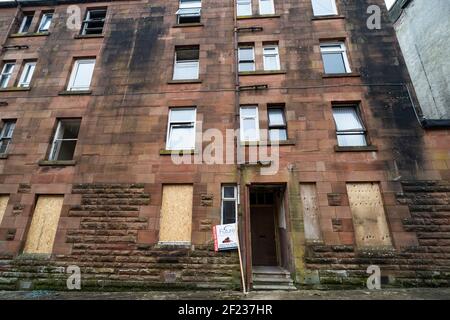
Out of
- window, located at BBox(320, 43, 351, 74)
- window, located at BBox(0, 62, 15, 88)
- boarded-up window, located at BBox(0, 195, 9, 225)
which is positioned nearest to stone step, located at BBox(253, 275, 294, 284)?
window, located at BBox(320, 43, 351, 74)

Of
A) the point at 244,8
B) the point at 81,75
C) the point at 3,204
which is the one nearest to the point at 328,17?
the point at 244,8

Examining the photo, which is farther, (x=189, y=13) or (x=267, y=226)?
(x=189, y=13)

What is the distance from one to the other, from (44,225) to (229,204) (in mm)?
7046

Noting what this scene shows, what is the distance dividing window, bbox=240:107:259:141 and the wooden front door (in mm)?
3171

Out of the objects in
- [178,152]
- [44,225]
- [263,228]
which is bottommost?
[44,225]

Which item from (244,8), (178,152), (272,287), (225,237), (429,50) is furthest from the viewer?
(429,50)

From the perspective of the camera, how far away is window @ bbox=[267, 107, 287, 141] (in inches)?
406

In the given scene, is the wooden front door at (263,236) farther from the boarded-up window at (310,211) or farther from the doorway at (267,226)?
the boarded-up window at (310,211)

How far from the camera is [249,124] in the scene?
417 inches

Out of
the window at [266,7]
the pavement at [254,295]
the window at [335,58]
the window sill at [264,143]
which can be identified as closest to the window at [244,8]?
the window at [266,7]

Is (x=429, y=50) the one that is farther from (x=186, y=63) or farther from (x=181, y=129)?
(x=181, y=129)

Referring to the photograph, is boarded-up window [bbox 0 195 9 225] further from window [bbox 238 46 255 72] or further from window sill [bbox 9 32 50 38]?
window [bbox 238 46 255 72]
